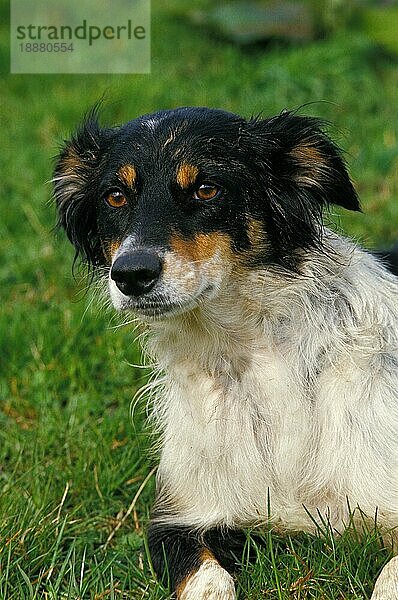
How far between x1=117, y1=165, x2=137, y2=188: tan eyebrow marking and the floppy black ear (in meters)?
0.45

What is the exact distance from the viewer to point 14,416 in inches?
193

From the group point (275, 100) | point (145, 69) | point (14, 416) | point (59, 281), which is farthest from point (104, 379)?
point (145, 69)

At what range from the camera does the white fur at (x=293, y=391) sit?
349 centimetres

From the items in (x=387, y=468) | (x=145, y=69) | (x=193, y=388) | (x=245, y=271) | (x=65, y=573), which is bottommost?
(x=65, y=573)

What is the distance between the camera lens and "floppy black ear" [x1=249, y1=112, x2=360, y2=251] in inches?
140

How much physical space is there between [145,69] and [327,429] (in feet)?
22.4

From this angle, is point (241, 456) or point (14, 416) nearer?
point (241, 456)

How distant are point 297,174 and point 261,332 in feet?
1.91

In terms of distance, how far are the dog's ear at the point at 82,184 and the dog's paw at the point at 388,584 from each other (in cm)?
163

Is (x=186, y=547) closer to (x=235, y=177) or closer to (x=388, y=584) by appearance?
(x=388, y=584)

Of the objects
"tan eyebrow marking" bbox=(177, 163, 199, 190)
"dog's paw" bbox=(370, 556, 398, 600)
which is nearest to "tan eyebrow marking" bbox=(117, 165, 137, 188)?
"tan eyebrow marking" bbox=(177, 163, 199, 190)

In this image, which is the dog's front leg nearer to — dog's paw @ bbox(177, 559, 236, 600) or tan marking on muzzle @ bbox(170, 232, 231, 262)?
dog's paw @ bbox(177, 559, 236, 600)

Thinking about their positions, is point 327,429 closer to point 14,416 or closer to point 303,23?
point 14,416

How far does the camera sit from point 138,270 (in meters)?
3.19
